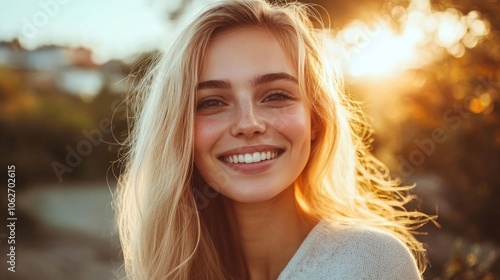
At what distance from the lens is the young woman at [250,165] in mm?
2189

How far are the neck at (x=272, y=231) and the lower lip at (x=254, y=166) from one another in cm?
20

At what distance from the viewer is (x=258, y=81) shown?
218 cm

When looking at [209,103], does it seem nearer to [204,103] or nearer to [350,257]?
[204,103]

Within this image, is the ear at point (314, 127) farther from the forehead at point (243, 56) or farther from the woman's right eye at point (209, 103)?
the woman's right eye at point (209, 103)

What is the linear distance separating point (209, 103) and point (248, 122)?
0.60ft

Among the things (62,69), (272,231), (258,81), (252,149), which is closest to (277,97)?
(258,81)

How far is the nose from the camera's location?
2.14 m

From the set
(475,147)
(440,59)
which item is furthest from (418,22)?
(475,147)

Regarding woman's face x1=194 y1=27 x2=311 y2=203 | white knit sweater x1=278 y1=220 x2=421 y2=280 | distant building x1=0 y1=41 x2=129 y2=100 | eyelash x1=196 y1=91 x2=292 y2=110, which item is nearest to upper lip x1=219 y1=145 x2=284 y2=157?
woman's face x1=194 y1=27 x2=311 y2=203

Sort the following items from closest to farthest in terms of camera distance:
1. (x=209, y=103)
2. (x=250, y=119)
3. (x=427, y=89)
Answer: (x=250, y=119)
(x=209, y=103)
(x=427, y=89)

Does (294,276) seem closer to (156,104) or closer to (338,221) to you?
(338,221)

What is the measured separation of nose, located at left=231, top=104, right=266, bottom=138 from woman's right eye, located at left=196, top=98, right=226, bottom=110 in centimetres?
8

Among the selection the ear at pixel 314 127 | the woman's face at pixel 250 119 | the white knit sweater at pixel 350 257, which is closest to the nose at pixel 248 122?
the woman's face at pixel 250 119

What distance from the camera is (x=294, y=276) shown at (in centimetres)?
221
